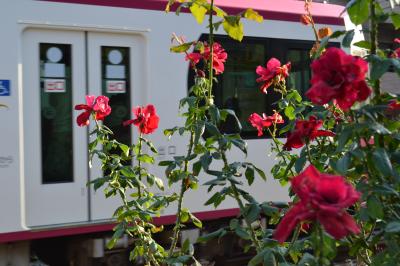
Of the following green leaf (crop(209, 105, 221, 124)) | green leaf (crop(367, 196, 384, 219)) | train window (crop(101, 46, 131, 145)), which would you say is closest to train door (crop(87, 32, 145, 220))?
train window (crop(101, 46, 131, 145))

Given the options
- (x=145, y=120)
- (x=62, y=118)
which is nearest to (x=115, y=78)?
(x=62, y=118)

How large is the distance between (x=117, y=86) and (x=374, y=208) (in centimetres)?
387

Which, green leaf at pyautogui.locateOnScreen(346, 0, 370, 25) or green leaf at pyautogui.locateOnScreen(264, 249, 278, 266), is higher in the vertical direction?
green leaf at pyautogui.locateOnScreen(346, 0, 370, 25)

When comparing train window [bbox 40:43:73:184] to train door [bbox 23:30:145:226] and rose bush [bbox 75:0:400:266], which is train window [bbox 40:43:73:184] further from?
rose bush [bbox 75:0:400:266]

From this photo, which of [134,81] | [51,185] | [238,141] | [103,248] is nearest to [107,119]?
[134,81]

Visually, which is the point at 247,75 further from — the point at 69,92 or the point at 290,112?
the point at 290,112

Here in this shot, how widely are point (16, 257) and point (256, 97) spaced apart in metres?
2.96

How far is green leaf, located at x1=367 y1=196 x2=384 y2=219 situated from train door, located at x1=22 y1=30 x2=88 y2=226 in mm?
3618

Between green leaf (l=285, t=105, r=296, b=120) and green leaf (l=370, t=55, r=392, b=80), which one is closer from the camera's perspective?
green leaf (l=370, t=55, r=392, b=80)

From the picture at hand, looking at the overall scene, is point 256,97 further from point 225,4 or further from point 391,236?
point 391,236

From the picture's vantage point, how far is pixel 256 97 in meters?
6.18

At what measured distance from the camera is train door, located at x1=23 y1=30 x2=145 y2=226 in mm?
4840

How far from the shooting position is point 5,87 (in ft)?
15.3

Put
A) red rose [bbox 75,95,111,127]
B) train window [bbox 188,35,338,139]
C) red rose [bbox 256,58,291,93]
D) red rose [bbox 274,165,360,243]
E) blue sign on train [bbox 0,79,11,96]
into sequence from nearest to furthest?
red rose [bbox 274,165,360,243] < red rose [bbox 75,95,111,127] < red rose [bbox 256,58,291,93] < blue sign on train [bbox 0,79,11,96] < train window [bbox 188,35,338,139]
